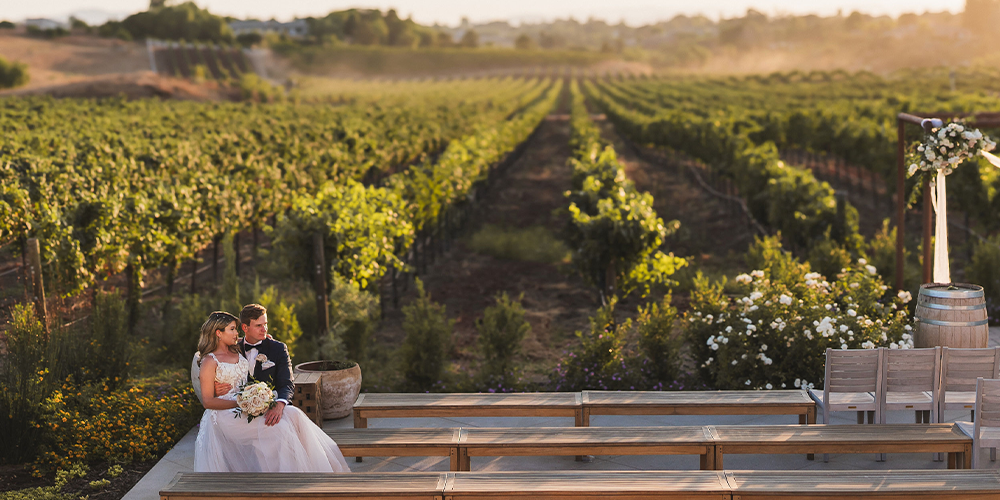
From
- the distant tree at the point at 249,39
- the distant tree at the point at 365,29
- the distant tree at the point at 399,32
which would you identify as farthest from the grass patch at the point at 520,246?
the distant tree at the point at 399,32

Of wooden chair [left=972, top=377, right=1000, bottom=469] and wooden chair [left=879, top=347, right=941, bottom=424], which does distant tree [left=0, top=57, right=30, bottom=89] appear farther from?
wooden chair [left=972, top=377, right=1000, bottom=469]

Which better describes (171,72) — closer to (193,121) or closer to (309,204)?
(193,121)

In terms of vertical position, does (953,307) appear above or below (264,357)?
below

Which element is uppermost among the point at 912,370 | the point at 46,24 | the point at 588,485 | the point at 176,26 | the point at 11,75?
the point at 46,24

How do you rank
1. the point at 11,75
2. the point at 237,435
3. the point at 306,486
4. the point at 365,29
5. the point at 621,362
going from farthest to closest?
the point at 365,29
the point at 11,75
the point at 621,362
the point at 237,435
the point at 306,486

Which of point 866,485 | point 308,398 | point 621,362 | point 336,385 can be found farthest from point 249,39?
point 866,485

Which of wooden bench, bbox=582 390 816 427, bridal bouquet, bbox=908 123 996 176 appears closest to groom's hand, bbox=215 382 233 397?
wooden bench, bbox=582 390 816 427

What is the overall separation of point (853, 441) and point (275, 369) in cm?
366

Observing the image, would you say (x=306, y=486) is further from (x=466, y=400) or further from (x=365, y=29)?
(x=365, y=29)

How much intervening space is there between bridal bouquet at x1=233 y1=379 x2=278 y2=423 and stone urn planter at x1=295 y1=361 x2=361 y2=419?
2.21 metres

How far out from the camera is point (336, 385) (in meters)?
7.24

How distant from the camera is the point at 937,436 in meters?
5.32

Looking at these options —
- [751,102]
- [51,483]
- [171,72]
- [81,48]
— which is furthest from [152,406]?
[81,48]

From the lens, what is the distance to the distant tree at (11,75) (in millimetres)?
75525
